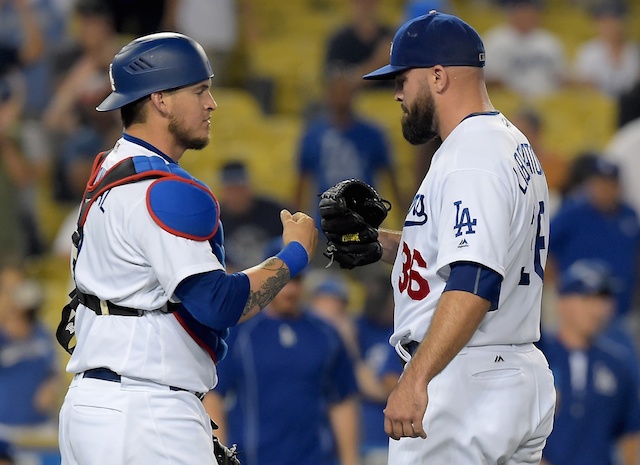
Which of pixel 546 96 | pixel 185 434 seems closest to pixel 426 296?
pixel 185 434

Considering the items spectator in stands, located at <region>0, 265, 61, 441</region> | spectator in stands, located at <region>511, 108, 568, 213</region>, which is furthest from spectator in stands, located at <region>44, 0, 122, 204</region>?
spectator in stands, located at <region>511, 108, 568, 213</region>

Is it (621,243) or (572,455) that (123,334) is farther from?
(621,243)

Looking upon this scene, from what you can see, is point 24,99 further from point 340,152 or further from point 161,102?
point 161,102

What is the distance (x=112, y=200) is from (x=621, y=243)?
251 inches

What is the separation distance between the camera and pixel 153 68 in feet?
15.3

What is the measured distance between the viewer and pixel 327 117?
428 inches

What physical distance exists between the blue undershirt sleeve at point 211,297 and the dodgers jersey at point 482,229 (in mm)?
697

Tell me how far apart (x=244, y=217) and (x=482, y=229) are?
232 inches

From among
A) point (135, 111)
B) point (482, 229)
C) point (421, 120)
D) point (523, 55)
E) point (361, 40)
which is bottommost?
point (523, 55)

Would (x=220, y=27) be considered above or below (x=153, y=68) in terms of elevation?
below

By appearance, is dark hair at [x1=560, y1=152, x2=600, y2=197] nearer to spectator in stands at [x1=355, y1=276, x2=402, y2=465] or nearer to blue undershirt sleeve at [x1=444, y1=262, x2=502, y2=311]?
spectator in stands at [x1=355, y1=276, x2=402, y2=465]

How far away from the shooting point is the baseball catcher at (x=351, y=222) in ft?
16.2

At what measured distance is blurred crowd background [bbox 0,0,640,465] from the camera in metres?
9.76

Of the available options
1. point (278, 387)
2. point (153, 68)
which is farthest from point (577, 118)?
point (153, 68)
